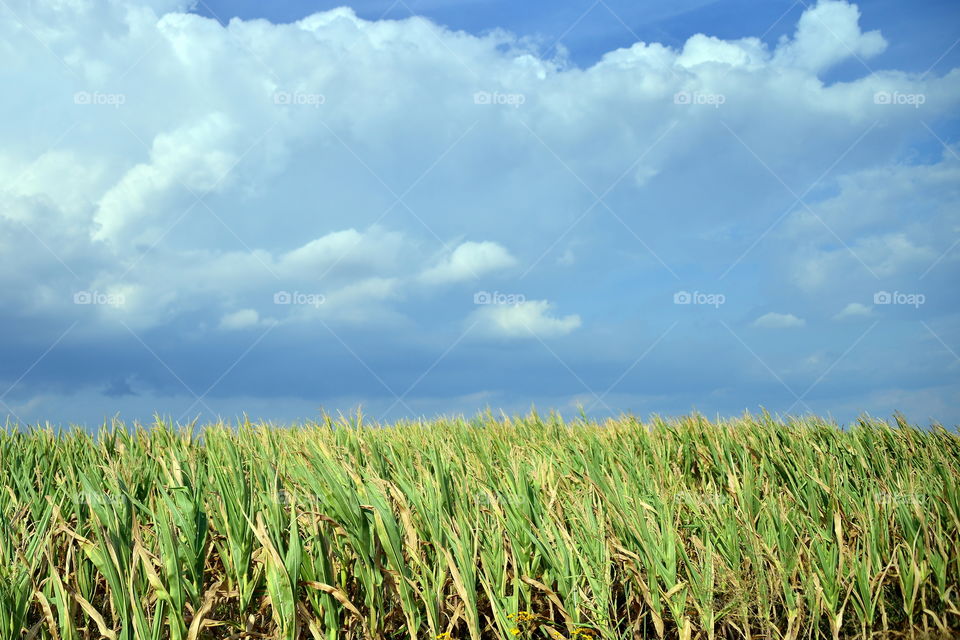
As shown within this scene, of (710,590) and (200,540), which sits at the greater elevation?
(200,540)

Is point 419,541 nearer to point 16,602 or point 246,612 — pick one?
point 246,612

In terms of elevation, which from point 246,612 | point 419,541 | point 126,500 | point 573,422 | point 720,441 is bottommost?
point 246,612

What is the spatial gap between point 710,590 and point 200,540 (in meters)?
1.81

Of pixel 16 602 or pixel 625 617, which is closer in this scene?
pixel 16 602

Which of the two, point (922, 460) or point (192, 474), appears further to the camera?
point (922, 460)

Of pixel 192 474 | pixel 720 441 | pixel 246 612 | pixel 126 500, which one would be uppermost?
pixel 720 441

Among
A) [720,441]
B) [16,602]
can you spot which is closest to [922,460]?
[720,441]

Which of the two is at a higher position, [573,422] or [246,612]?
[573,422]

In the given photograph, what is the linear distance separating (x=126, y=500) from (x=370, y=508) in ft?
3.01

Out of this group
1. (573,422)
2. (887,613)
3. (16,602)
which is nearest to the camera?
(16,602)

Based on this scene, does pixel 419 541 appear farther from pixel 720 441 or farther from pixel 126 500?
pixel 720 441

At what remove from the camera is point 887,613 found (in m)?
2.97

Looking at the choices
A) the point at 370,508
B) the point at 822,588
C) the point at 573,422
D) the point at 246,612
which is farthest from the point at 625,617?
the point at 573,422

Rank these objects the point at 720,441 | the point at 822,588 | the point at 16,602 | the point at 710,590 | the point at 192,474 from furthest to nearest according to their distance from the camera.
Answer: the point at 720,441, the point at 192,474, the point at 822,588, the point at 710,590, the point at 16,602
